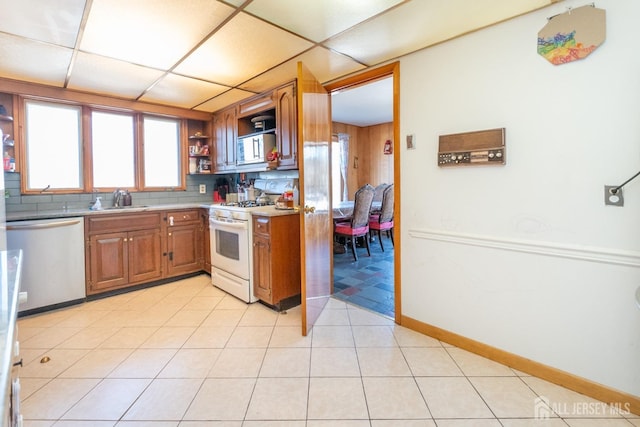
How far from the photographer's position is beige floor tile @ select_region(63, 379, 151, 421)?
1537 mm

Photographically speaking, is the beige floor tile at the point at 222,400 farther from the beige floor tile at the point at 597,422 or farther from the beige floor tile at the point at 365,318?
the beige floor tile at the point at 597,422

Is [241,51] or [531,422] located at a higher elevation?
[241,51]

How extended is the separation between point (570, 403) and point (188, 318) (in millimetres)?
2700

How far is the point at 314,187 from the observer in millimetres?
2545

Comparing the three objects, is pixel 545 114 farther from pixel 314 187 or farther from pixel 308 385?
pixel 308 385

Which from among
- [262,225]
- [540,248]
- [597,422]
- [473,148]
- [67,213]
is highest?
[473,148]

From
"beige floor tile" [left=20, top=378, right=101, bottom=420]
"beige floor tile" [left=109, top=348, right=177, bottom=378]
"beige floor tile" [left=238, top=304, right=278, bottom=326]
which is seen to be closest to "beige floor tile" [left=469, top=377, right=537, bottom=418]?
"beige floor tile" [left=238, top=304, right=278, bottom=326]

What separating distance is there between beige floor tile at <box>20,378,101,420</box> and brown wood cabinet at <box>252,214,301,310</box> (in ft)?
4.37

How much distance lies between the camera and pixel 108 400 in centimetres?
164

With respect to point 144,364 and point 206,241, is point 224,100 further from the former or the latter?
point 144,364

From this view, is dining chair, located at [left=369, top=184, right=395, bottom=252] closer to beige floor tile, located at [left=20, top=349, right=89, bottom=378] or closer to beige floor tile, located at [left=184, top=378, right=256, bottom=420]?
beige floor tile, located at [left=184, top=378, right=256, bottom=420]

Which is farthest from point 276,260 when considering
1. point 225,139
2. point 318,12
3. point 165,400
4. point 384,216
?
point 384,216

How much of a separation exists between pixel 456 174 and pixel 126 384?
2482mm

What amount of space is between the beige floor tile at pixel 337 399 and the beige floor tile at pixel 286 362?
138 millimetres
